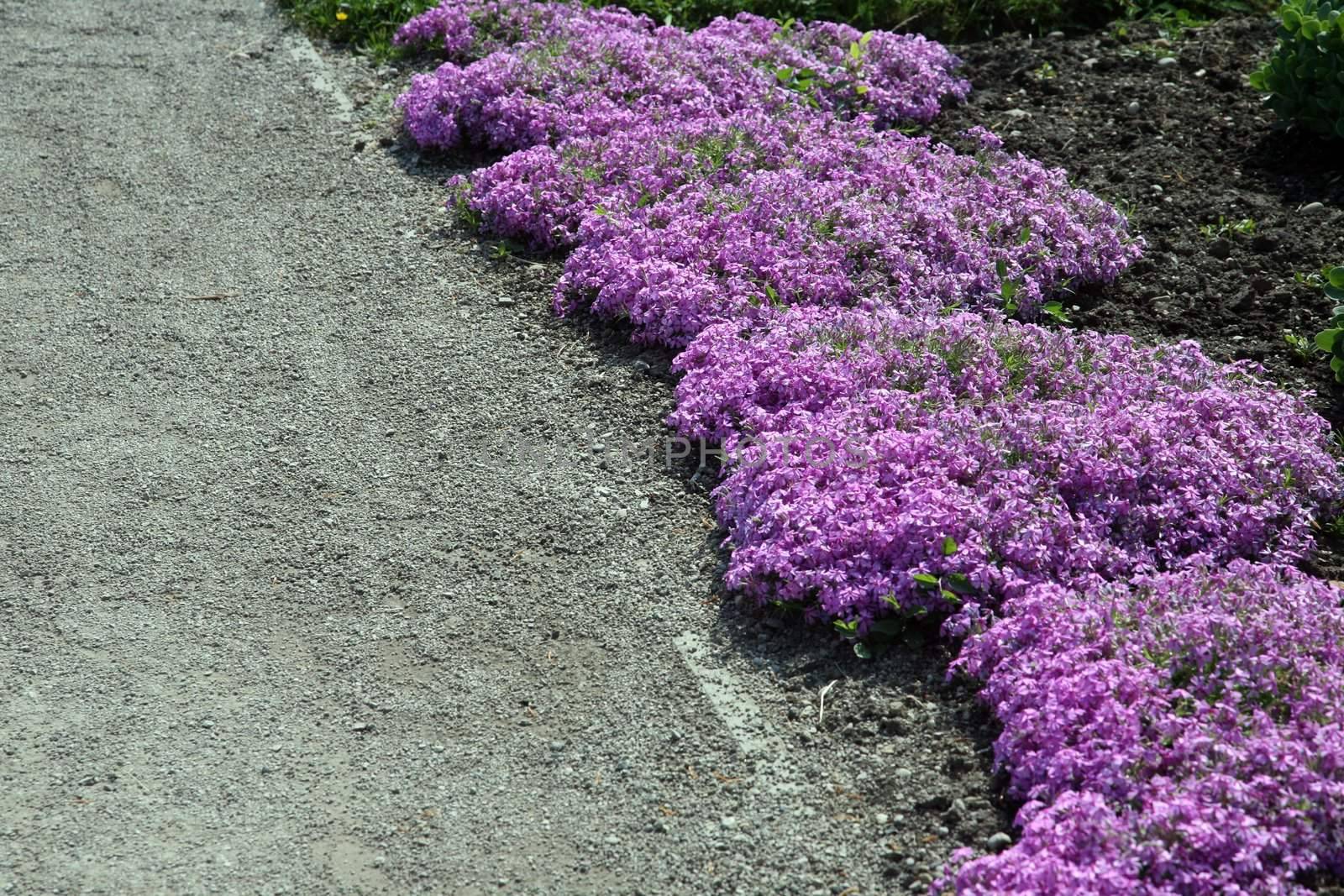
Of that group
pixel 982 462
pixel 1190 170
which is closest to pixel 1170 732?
pixel 982 462

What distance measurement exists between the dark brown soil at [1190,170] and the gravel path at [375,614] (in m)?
1.99

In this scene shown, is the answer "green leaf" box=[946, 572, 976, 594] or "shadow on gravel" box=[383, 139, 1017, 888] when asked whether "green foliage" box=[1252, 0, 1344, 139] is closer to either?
"green leaf" box=[946, 572, 976, 594]

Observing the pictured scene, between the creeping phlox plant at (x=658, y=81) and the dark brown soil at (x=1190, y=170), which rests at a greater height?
the dark brown soil at (x=1190, y=170)

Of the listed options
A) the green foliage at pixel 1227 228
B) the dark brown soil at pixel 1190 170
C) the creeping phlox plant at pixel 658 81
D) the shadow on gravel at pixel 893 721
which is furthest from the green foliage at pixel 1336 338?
the creeping phlox plant at pixel 658 81

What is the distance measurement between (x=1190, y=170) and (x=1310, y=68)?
73 cm

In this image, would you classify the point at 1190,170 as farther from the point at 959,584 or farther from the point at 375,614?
the point at 375,614

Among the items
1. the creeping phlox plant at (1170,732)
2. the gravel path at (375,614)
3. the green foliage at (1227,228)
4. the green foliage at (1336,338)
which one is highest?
the green foliage at (1336,338)

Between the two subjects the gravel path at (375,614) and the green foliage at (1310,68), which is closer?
the gravel path at (375,614)

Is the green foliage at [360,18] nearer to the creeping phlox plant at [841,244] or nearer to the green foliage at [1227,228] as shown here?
the creeping phlox plant at [841,244]

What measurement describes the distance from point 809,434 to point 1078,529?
97cm

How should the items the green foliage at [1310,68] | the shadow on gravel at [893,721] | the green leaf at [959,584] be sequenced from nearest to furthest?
1. the shadow on gravel at [893,721]
2. the green leaf at [959,584]
3. the green foliage at [1310,68]

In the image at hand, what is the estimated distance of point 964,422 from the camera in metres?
5.05

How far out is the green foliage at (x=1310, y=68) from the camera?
7.20 m

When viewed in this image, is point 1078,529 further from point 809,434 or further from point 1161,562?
point 809,434
